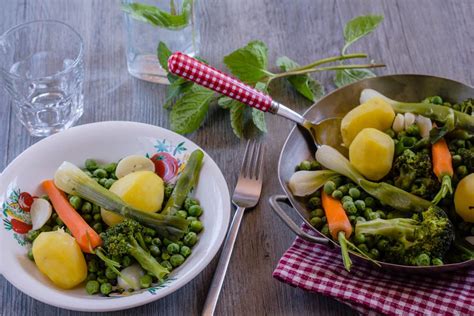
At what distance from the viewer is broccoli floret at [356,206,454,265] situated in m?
1.39

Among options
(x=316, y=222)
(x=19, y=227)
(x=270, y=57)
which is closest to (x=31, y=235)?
(x=19, y=227)

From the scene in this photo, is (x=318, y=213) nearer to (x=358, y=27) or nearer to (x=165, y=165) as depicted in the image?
(x=165, y=165)

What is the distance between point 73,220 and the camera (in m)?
1.49

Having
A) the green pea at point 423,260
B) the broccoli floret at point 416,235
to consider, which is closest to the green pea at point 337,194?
the broccoli floret at point 416,235

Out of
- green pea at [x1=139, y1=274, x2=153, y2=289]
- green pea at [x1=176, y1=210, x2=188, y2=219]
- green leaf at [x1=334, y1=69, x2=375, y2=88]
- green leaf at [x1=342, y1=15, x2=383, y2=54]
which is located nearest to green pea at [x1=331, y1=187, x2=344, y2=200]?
green pea at [x1=176, y1=210, x2=188, y2=219]

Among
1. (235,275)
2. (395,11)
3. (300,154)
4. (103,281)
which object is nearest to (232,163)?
(300,154)

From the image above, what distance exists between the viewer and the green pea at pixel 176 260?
1.46m

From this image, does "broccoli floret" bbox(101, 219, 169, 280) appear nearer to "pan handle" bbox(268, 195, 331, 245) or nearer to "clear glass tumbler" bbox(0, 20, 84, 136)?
"pan handle" bbox(268, 195, 331, 245)

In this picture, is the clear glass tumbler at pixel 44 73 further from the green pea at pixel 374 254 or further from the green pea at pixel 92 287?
the green pea at pixel 374 254

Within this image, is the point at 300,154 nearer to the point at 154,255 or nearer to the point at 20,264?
the point at 154,255

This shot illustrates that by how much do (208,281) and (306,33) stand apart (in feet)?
3.28

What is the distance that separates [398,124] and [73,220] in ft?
2.61

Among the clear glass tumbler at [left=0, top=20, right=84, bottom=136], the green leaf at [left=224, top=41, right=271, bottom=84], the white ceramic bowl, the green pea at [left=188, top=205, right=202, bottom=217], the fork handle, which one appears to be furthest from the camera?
the green leaf at [left=224, top=41, right=271, bottom=84]

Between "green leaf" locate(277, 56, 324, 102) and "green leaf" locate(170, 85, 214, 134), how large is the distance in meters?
0.27
